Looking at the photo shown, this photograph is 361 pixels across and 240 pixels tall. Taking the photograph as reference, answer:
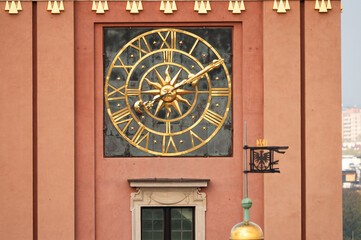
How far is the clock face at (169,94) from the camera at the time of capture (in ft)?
70.9

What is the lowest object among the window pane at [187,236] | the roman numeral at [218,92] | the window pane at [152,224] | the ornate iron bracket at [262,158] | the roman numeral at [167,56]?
the window pane at [187,236]

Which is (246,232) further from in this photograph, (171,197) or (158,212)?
(158,212)

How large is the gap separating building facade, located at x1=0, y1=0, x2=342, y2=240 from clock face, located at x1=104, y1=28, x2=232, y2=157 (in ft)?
0.05

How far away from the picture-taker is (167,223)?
2155 centimetres

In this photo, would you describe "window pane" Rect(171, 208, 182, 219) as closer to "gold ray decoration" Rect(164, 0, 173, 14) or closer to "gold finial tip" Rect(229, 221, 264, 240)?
"gold ray decoration" Rect(164, 0, 173, 14)

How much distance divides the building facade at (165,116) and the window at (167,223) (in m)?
0.02

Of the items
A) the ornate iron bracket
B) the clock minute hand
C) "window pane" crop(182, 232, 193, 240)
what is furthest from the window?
the ornate iron bracket

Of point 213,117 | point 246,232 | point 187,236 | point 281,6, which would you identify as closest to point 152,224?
point 187,236

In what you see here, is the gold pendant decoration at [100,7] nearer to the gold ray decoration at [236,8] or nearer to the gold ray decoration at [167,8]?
the gold ray decoration at [167,8]

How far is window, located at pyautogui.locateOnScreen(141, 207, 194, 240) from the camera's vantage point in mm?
21531

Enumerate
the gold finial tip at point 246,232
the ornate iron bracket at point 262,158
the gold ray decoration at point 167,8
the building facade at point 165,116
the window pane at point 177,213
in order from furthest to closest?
the window pane at point 177,213
the gold ray decoration at point 167,8
the building facade at point 165,116
the ornate iron bracket at point 262,158
the gold finial tip at point 246,232

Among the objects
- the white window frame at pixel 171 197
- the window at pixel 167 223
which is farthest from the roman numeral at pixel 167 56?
the window at pixel 167 223
